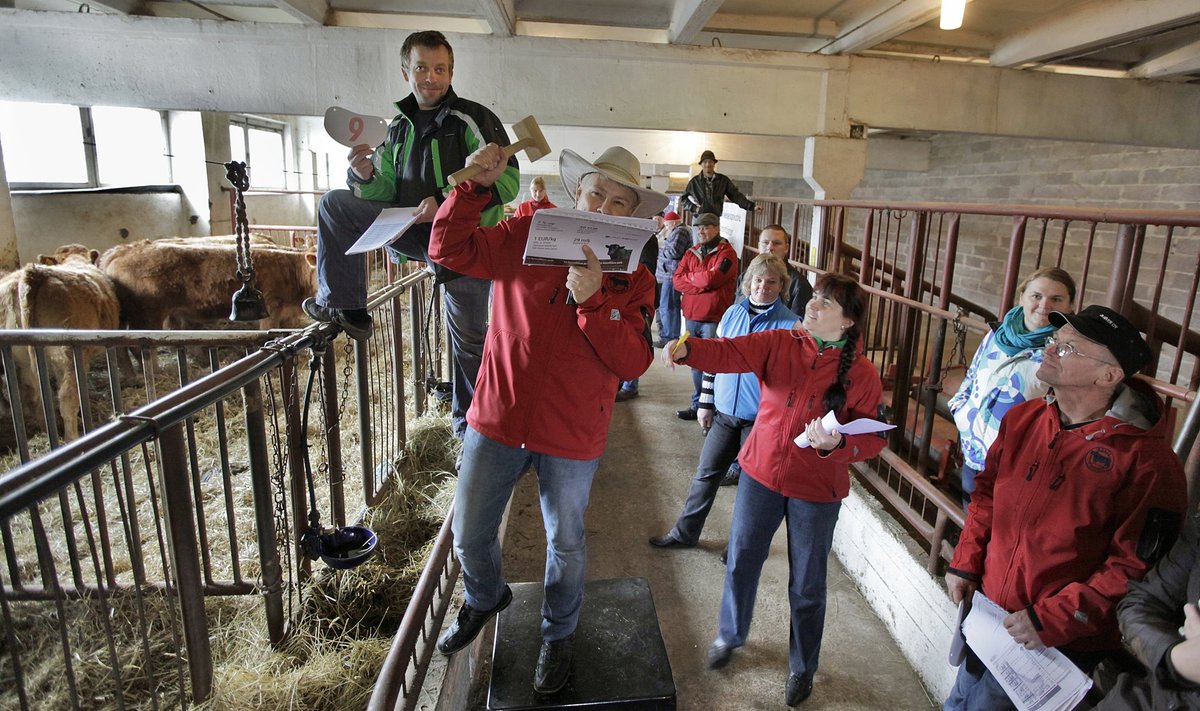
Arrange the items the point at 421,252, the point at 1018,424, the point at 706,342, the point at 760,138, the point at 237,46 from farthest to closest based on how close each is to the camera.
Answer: the point at 760,138 → the point at 237,46 → the point at 421,252 → the point at 706,342 → the point at 1018,424

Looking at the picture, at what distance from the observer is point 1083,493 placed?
1.73 m

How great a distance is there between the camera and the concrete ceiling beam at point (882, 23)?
5.02m

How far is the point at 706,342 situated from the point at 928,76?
5.44m

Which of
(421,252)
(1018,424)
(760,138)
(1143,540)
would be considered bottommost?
(1143,540)

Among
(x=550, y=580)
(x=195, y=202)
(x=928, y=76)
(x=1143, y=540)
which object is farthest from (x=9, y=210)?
(x=928, y=76)

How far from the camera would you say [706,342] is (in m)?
2.45

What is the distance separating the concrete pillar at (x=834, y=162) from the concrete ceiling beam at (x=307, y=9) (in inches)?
180

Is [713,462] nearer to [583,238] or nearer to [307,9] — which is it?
[583,238]

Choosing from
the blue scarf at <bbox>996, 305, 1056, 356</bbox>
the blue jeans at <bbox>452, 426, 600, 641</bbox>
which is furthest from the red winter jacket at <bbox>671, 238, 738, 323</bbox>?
the blue jeans at <bbox>452, 426, 600, 641</bbox>

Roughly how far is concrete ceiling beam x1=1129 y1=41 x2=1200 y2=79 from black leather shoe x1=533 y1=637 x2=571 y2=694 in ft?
24.5

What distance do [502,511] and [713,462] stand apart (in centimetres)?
161

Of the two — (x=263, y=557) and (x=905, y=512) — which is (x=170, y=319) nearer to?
(x=263, y=557)

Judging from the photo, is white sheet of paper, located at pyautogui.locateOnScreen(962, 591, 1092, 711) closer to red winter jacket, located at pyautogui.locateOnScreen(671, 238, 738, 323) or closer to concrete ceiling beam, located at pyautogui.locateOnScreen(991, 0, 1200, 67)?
red winter jacket, located at pyautogui.locateOnScreen(671, 238, 738, 323)

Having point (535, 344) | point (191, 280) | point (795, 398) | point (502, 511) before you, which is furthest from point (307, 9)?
point (795, 398)
